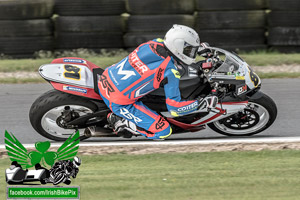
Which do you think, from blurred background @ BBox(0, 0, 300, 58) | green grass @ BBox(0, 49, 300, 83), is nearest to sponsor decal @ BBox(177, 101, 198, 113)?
green grass @ BBox(0, 49, 300, 83)

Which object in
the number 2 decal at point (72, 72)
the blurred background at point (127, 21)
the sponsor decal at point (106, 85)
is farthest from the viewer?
the blurred background at point (127, 21)

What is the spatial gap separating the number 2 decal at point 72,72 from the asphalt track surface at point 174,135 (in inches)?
35.2

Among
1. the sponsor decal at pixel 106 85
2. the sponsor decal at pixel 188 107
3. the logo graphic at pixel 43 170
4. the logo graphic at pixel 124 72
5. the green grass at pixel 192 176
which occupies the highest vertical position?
the logo graphic at pixel 124 72

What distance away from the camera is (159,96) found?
660cm

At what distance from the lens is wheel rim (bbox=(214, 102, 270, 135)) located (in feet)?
22.3

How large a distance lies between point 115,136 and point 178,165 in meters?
1.06

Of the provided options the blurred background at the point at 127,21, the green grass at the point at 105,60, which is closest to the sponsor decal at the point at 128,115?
the green grass at the point at 105,60

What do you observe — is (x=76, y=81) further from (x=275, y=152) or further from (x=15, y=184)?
(x=275, y=152)

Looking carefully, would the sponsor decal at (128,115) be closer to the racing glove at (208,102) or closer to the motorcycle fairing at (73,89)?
the motorcycle fairing at (73,89)

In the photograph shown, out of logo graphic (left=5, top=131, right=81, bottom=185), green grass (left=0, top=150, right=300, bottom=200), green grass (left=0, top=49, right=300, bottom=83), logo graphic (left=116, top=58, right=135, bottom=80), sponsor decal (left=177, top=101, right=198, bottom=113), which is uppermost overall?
logo graphic (left=116, top=58, right=135, bottom=80)

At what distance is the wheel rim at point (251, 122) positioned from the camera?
681cm

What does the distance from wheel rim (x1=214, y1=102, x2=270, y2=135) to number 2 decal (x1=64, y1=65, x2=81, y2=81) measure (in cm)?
175

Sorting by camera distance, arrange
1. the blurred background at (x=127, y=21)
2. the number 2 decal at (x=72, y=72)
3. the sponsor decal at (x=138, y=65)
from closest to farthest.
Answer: the sponsor decal at (x=138, y=65) → the number 2 decal at (x=72, y=72) → the blurred background at (x=127, y=21)

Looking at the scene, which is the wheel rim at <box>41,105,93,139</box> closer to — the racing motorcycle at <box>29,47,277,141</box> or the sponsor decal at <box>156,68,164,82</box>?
the racing motorcycle at <box>29,47,277,141</box>
